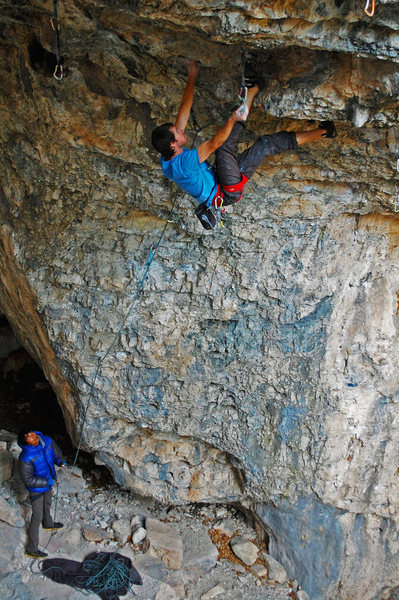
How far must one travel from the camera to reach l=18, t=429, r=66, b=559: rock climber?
5.45m

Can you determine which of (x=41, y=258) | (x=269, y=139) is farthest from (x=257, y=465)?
(x=269, y=139)

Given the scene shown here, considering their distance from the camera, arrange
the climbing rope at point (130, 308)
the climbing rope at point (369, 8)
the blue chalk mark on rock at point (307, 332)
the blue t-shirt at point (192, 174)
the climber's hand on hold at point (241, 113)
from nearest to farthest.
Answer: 1. the climbing rope at point (369, 8)
2. the climber's hand on hold at point (241, 113)
3. the blue t-shirt at point (192, 174)
4. the climbing rope at point (130, 308)
5. the blue chalk mark on rock at point (307, 332)

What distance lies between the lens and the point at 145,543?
6.28 meters

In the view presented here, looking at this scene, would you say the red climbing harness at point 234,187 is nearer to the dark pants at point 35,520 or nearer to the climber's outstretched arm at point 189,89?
the climber's outstretched arm at point 189,89

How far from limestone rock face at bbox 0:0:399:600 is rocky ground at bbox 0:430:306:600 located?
0.41m

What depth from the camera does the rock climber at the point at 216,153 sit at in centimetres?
341

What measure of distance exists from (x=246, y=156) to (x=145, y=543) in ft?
15.3

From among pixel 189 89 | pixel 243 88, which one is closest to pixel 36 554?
pixel 189 89

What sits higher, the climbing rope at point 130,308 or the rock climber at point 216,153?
the rock climber at point 216,153

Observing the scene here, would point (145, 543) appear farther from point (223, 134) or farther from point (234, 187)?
point (223, 134)

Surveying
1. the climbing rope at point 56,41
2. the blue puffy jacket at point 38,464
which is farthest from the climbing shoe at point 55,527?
the climbing rope at point 56,41

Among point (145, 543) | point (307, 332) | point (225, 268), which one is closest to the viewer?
point (225, 268)

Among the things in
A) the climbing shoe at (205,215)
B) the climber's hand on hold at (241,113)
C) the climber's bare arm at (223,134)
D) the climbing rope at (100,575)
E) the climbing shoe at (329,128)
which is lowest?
the climbing rope at (100,575)

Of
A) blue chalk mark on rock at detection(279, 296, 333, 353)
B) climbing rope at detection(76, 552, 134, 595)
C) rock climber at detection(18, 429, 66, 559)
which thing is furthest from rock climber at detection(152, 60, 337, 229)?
climbing rope at detection(76, 552, 134, 595)
